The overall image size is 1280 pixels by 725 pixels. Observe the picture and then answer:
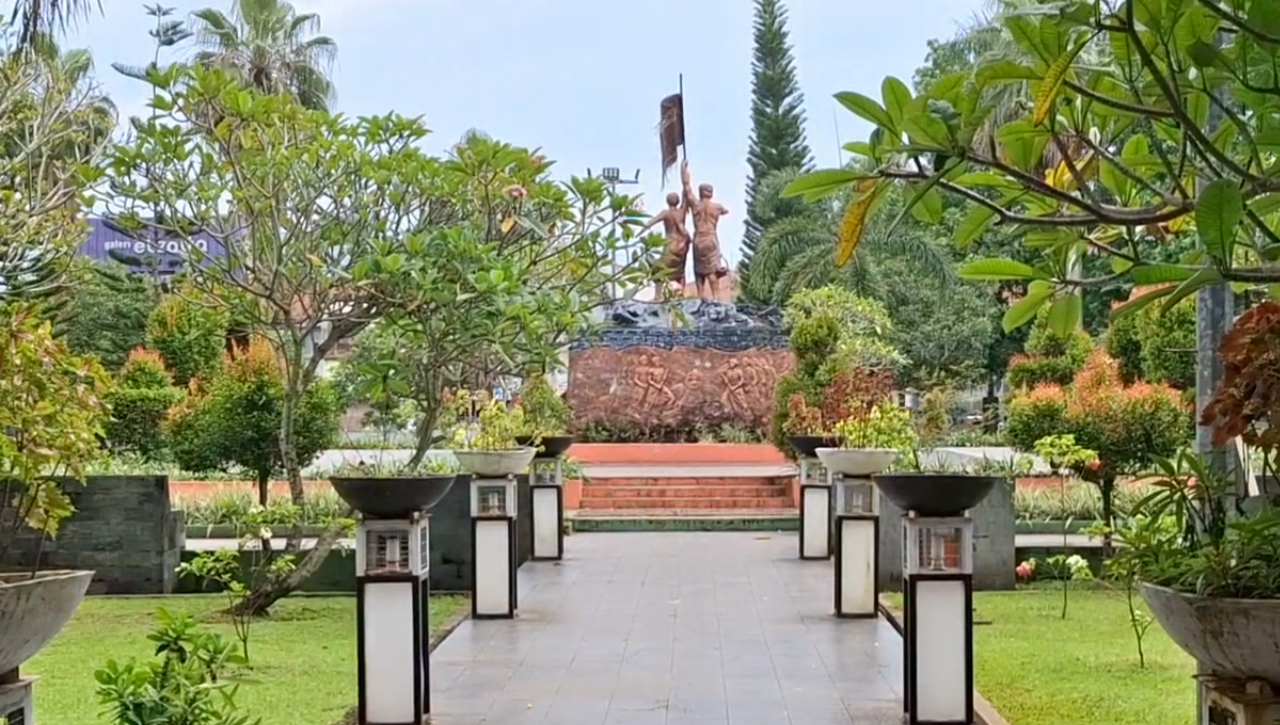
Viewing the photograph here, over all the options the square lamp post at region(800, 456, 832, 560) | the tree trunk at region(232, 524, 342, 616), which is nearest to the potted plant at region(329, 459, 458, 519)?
the tree trunk at region(232, 524, 342, 616)

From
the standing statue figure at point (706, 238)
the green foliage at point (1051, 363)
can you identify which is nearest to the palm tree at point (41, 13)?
the green foliage at point (1051, 363)

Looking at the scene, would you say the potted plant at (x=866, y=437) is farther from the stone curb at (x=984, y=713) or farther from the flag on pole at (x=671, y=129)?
the flag on pole at (x=671, y=129)

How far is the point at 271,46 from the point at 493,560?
50.6 ft

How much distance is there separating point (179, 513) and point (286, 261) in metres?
2.74

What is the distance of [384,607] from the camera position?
449 centimetres

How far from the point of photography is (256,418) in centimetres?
1045

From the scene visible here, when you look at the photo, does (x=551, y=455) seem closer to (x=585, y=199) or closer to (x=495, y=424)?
(x=495, y=424)

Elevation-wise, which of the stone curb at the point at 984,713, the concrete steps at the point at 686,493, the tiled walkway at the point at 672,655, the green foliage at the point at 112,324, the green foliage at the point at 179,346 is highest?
the green foliage at the point at 112,324

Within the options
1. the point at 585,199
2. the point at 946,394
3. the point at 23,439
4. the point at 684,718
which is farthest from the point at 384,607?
the point at 946,394

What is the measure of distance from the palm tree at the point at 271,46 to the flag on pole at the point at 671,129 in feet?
19.9

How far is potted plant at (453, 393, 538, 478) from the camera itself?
7195 millimetres

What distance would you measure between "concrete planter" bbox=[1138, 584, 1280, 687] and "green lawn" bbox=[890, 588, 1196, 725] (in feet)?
8.59

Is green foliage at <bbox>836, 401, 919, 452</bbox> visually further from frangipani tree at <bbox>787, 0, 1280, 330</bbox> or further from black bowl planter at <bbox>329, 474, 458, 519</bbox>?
frangipani tree at <bbox>787, 0, 1280, 330</bbox>

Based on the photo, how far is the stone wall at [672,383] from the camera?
62.1 feet
